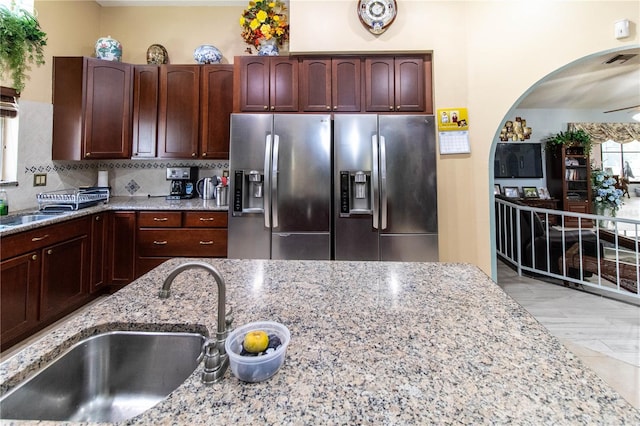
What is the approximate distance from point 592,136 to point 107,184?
360 inches

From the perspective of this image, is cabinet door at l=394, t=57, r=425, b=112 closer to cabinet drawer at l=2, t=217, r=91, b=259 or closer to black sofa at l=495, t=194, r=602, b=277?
black sofa at l=495, t=194, r=602, b=277

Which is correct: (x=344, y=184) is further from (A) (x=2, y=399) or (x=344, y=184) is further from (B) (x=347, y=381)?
(A) (x=2, y=399)

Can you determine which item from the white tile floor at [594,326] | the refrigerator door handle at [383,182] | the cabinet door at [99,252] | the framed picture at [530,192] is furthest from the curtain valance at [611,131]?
the cabinet door at [99,252]

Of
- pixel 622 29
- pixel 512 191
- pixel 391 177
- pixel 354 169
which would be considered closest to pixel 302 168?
pixel 354 169

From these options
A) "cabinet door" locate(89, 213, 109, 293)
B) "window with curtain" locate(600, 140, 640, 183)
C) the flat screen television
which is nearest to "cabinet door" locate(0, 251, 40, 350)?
"cabinet door" locate(89, 213, 109, 293)

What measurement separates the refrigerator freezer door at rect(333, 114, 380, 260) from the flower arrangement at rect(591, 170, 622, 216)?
657 centimetres

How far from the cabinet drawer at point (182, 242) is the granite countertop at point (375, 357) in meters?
1.72

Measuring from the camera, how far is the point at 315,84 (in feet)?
9.51

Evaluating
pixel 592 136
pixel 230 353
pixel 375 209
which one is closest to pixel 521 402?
pixel 230 353

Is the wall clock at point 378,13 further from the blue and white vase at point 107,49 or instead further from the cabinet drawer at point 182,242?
the blue and white vase at point 107,49

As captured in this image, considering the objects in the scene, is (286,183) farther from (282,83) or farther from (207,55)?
(207,55)

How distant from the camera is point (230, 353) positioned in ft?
2.02

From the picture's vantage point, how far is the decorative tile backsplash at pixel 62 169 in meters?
2.76

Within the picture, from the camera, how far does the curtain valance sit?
259 inches
